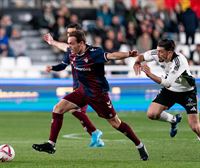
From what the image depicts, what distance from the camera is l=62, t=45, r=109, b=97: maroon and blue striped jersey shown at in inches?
581

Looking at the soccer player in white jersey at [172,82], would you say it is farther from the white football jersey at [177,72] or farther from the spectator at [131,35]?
the spectator at [131,35]

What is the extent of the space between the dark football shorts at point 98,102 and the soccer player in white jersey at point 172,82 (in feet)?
2.42

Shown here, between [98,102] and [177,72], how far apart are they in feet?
4.91

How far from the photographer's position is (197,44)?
30.0m

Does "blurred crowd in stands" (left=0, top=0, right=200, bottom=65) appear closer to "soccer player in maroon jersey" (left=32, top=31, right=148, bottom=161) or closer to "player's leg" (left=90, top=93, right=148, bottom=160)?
"soccer player in maroon jersey" (left=32, top=31, right=148, bottom=161)

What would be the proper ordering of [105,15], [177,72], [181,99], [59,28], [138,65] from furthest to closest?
[105,15]
[59,28]
[181,99]
[177,72]
[138,65]

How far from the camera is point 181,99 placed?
1620 centimetres

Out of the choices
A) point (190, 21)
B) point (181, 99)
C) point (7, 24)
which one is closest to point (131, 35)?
point (190, 21)

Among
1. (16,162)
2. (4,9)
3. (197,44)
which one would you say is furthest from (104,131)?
(4,9)

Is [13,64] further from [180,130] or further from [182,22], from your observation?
[180,130]

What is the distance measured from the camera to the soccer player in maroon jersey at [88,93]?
576 inches

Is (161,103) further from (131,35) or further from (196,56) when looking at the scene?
(196,56)

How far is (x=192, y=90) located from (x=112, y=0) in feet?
58.5

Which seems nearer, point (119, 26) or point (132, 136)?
point (132, 136)
